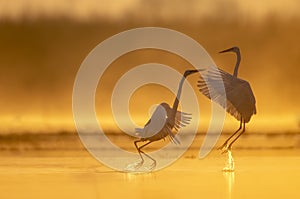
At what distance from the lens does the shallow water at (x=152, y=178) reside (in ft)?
52.3

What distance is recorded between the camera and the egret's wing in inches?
721

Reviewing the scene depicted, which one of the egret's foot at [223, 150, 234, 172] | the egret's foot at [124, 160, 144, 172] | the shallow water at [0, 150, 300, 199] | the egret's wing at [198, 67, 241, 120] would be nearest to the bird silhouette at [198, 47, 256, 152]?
the egret's wing at [198, 67, 241, 120]

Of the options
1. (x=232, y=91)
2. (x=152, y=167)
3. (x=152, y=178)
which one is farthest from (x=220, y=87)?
(x=152, y=178)

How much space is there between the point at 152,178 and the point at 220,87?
160 cm

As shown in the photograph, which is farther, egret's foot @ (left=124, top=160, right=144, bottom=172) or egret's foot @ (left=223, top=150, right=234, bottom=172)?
egret's foot @ (left=124, top=160, right=144, bottom=172)

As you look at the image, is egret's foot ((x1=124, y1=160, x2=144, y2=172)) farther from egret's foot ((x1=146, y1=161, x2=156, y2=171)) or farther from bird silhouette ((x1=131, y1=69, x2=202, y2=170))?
bird silhouette ((x1=131, y1=69, x2=202, y2=170))

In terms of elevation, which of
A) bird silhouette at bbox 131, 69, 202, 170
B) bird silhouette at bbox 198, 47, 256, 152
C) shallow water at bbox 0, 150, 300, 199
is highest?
bird silhouette at bbox 198, 47, 256, 152

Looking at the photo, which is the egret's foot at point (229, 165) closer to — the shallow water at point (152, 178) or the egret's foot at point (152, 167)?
the shallow water at point (152, 178)

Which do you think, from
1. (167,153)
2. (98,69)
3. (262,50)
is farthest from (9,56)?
(167,153)

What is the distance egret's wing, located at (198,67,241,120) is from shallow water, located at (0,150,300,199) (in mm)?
793

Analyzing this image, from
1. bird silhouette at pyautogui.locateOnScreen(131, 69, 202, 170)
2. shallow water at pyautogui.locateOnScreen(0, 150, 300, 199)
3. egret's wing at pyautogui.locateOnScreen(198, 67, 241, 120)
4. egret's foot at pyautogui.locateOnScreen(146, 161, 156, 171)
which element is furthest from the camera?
Answer: egret's foot at pyautogui.locateOnScreen(146, 161, 156, 171)

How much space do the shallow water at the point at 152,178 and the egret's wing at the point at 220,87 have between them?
0.79 m

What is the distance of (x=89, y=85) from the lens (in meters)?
24.9

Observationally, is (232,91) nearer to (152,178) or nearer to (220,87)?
(220,87)
